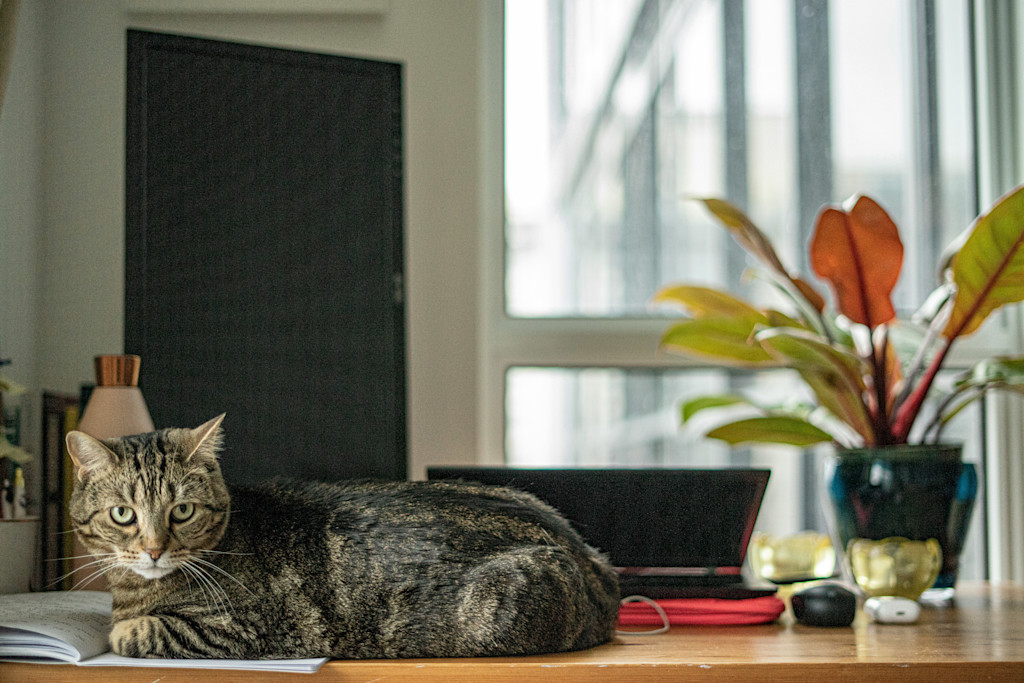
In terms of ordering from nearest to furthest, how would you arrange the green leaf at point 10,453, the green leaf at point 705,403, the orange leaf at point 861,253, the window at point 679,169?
the green leaf at point 10,453
the orange leaf at point 861,253
the green leaf at point 705,403
the window at point 679,169

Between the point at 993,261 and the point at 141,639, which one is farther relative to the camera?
the point at 993,261

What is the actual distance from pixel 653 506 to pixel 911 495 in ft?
1.41

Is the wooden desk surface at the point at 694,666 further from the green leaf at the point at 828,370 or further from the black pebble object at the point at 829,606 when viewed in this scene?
the green leaf at the point at 828,370

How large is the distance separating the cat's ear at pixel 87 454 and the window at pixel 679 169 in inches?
35.5

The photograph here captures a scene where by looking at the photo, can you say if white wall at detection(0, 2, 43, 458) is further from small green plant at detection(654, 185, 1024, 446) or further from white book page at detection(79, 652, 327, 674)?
small green plant at detection(654, 185, 1024, 446)

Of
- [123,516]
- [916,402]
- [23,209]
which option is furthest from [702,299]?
[23,209]

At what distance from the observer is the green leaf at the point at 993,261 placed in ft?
4.07

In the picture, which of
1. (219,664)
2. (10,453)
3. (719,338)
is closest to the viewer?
(219,664)

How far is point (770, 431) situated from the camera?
1422mm

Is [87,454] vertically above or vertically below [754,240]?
below

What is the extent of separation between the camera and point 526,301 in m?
1.74

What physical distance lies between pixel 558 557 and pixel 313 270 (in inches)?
24.9

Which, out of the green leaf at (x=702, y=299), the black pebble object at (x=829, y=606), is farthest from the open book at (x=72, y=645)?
the green leaf at (x=702, y=299)

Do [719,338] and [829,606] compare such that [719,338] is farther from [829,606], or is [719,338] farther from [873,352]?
[829,606]
